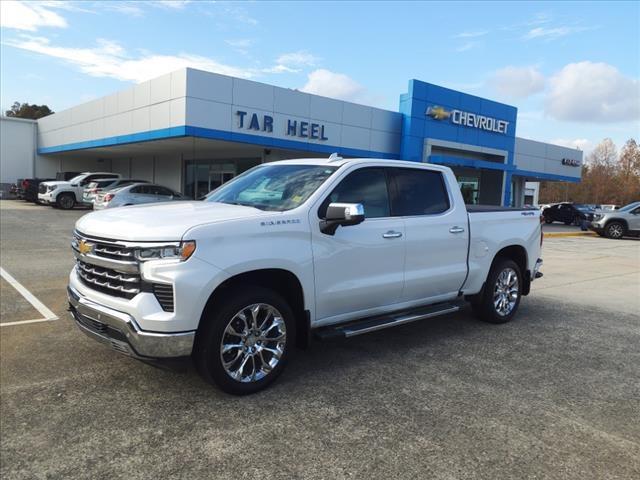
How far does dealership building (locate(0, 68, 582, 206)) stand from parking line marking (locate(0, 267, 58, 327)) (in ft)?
42.7

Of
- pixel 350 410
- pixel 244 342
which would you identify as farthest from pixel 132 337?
pixel 350 410

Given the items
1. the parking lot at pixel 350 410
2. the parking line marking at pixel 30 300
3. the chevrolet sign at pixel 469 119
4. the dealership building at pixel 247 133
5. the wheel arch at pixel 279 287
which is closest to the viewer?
the parking lot at pixel 350 410

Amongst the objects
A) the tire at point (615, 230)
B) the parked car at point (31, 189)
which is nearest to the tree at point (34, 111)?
the parked car at point (31, 189)

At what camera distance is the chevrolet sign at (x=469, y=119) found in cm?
2744

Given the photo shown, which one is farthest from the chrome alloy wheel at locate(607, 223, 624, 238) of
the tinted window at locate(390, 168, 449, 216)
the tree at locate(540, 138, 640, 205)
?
the tree at locate(540, 138, 640, 205)

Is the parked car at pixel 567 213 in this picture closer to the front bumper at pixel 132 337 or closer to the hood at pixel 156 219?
the hood at pixel 156 219

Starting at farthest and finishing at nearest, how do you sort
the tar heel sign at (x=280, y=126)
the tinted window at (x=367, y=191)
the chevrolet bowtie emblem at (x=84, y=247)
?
the tar heel sign at (x=280, y=126) → the tinted window at (x=367, y=191) → the chevrolet bowtie emblem at (x=84, y=247)

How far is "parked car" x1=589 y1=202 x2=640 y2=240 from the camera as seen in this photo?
78.8 feet

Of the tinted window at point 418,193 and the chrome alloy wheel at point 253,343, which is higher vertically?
the tinted window at point 418,193

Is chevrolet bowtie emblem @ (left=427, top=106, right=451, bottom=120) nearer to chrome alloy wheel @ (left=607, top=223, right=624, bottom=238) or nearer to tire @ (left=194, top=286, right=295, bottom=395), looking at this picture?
chrome alloy wheel @ (left=607, top=223, right=624, bottom=238)

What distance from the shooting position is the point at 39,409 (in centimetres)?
375

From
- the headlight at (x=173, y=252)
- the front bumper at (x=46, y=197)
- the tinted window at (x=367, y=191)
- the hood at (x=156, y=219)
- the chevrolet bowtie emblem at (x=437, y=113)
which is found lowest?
the front bumper at (x=46, y=197)

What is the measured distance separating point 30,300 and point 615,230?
25.3m

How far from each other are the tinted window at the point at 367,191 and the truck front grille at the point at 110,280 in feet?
5.68
